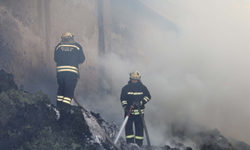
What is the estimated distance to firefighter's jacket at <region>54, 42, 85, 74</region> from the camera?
368cm

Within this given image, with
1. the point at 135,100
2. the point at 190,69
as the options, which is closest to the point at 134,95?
the point at 135,100

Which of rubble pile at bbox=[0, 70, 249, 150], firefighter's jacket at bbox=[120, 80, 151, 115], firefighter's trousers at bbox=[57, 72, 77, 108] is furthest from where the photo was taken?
firefighter's jacket at bbox=[120, 80, 151, 115]

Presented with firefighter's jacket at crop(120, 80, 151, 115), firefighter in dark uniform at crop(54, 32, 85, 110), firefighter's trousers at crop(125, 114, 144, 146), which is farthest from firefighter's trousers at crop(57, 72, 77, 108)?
firefighter's trousers at crop(125, 114, 144, 146)

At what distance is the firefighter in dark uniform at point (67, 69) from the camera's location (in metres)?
3.61

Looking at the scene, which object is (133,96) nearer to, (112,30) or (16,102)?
(16,102)

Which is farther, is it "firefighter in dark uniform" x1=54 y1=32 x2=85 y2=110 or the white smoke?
the white smoke

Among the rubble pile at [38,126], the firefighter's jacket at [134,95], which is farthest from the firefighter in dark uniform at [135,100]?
the rubble pile at [38,126]

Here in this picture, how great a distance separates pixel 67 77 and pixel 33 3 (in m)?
1.68

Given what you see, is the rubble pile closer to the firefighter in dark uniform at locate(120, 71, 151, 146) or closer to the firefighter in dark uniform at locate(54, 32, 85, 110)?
the firefighter in dark uniform at locate(54, 32, 85, 110)

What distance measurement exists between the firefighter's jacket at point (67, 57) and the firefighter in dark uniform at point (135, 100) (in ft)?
3.62

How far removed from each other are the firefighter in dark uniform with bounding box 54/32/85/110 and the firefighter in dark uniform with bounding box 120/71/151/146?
104 centimetres

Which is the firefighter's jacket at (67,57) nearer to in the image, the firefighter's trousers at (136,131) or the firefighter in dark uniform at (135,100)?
the firefighter in dark uniform at (135,100)

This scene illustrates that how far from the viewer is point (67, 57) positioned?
371 cm

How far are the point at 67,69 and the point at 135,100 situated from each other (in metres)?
1.41
